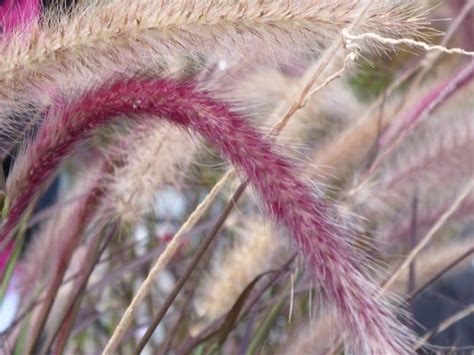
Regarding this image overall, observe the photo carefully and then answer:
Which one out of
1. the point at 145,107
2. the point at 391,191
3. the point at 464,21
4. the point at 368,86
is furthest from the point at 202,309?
the point at 368,86

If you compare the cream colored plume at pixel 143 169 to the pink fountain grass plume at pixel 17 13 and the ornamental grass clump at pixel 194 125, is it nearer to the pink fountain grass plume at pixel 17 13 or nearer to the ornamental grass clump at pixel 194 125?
the ornamental grass clump at pixel 194 125

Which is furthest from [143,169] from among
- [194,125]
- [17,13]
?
[194,125]

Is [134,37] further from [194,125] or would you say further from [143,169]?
[143,169]

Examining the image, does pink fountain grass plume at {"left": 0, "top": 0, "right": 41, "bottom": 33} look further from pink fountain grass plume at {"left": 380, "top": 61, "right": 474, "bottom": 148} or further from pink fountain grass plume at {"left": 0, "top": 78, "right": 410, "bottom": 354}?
pink fountain grass plume at {"left": 380, "top": 61, "right": 474, "bottom": 148}

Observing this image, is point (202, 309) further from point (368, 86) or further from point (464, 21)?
point (368, 86)

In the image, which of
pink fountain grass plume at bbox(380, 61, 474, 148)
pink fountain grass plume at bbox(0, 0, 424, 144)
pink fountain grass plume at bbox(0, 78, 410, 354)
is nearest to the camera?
pink fountain grass plume at bbox(0, 78, 410, 354)

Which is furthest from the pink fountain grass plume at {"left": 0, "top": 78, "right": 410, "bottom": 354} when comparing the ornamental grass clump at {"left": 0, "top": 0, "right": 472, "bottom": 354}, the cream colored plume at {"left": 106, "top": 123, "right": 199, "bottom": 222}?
the cream colored plume at {"left": 106, "top": 123, "right": 199, "bottom": 222}

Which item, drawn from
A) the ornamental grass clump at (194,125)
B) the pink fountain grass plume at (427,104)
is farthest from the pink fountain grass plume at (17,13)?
the pink fountain grass plume at (427,104)
